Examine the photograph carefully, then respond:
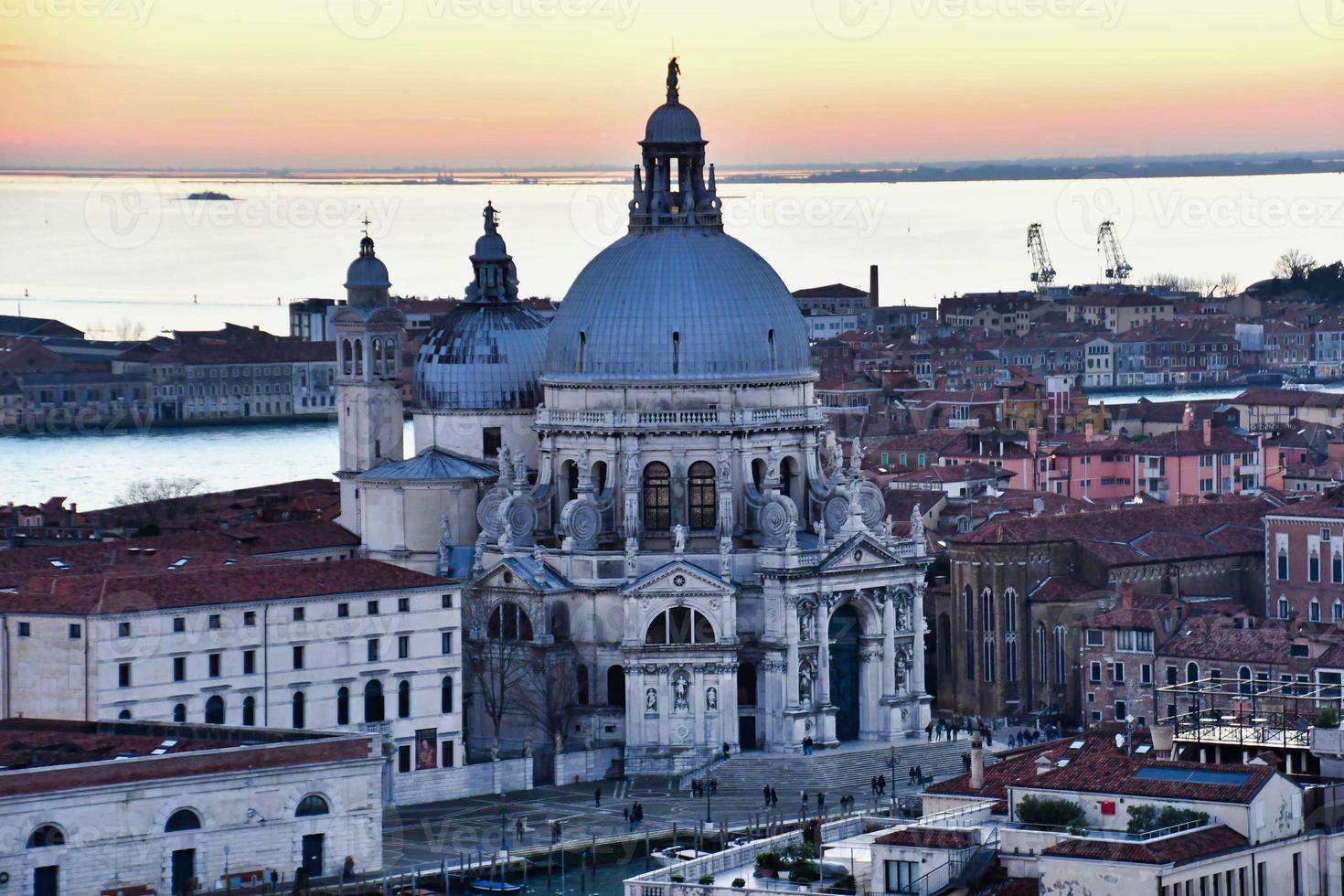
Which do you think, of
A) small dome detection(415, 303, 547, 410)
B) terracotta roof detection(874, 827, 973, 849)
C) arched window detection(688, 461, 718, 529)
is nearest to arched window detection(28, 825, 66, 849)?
terracotta roof detection(874, 827, 973, 849)

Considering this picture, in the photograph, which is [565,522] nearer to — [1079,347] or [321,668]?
[321,668]

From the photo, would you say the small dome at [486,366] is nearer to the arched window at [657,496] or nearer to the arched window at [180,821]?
the arched window at [657,496]

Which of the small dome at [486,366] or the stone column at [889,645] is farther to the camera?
the small dome at [486,366]

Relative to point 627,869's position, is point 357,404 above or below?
above

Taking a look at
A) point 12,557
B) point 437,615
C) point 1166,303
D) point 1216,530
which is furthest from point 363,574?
point 1166,303

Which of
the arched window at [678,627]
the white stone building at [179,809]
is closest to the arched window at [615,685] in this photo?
the arched window at [678,627]

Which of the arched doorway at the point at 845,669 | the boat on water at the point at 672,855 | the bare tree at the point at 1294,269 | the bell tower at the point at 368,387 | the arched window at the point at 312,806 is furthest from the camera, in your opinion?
the bare tree at the point at 1294,269

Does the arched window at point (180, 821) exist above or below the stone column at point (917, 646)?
below
